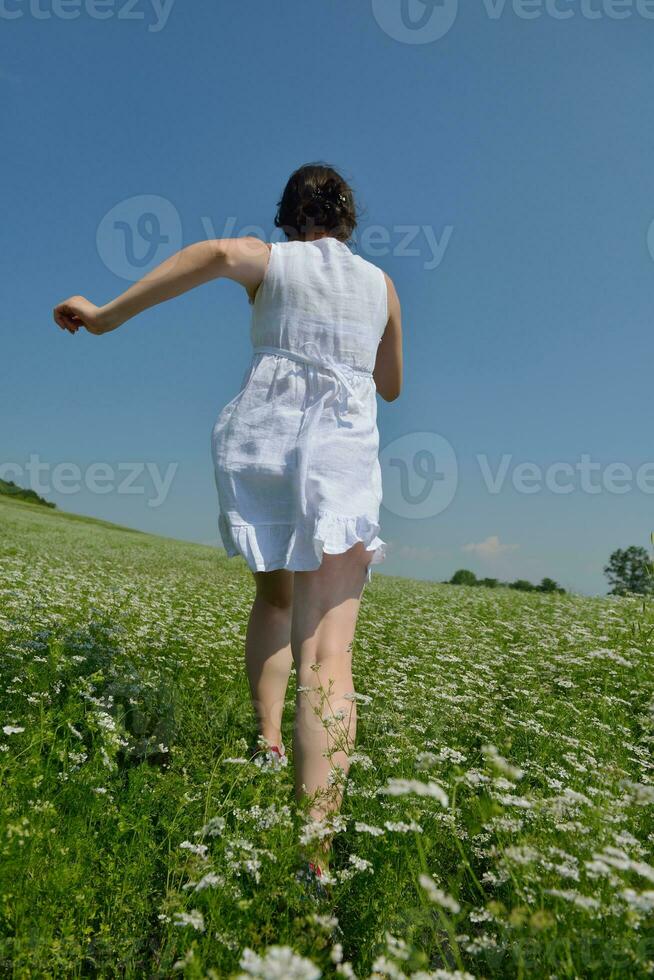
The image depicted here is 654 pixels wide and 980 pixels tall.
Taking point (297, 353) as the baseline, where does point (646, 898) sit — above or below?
Result: below

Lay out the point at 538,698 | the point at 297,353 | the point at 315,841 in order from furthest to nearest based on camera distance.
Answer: the point at 538,698
the point at 297,353
the point at 315,841

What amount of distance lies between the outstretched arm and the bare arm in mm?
656

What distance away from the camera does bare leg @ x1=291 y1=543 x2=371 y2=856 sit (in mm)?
2811

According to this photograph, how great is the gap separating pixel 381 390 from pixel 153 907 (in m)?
2.40

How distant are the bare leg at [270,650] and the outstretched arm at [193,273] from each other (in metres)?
1.33

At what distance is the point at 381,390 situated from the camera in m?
3.76

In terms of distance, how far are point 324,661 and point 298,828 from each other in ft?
1.98

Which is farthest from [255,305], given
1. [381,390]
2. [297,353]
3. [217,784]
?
[217,784]

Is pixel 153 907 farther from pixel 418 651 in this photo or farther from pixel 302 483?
pixel 418 651

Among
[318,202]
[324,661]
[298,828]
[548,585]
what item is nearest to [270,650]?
[324,661]

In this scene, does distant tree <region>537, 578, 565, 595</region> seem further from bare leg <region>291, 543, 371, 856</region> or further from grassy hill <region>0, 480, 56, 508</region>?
grassy hill <region>0, 480, 56, 508</region>

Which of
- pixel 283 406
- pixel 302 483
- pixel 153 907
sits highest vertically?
pixel 283 406

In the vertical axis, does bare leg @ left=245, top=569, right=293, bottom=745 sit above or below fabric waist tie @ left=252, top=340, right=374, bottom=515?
below

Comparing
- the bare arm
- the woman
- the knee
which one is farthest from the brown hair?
the knee
